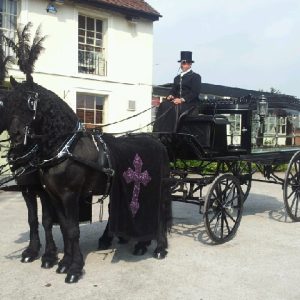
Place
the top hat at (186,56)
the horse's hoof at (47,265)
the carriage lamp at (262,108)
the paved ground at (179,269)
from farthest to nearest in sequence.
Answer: the carriage lamp at (262,108) → the top hat at (186,56) → the horse's hoof at (47,265) → the paved ground at (179,269)

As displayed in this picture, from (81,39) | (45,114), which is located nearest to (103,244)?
(45,114)

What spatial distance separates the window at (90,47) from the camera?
16.6m

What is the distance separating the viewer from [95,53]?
55.5 feet

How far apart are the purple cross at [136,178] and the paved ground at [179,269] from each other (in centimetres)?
78

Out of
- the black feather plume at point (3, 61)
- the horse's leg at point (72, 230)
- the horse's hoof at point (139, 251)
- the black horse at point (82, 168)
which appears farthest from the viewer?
the black feather plume at point (3, 61)

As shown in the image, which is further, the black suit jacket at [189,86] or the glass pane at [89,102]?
the glass pane at [89,102]

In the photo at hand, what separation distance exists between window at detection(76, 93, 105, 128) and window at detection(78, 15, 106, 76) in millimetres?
910

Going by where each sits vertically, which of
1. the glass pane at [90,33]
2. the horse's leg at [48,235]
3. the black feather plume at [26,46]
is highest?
the glass pane at [90,33]

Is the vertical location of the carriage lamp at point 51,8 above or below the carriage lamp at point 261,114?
above

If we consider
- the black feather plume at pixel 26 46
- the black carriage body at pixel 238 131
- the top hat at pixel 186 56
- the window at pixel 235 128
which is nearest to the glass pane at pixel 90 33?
the black feather plume at pixel 26 46

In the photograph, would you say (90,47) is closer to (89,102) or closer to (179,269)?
(89,102)

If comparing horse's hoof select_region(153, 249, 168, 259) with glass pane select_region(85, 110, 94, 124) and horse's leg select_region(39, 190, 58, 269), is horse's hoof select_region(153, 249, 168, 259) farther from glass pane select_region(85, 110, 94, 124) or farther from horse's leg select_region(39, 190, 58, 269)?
glass pane select_region(85, 110, 94, 124)

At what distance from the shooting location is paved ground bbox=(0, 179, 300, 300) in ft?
16.6

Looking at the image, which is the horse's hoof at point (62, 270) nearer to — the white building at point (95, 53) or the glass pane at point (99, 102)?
the white building at point (95, 53)
